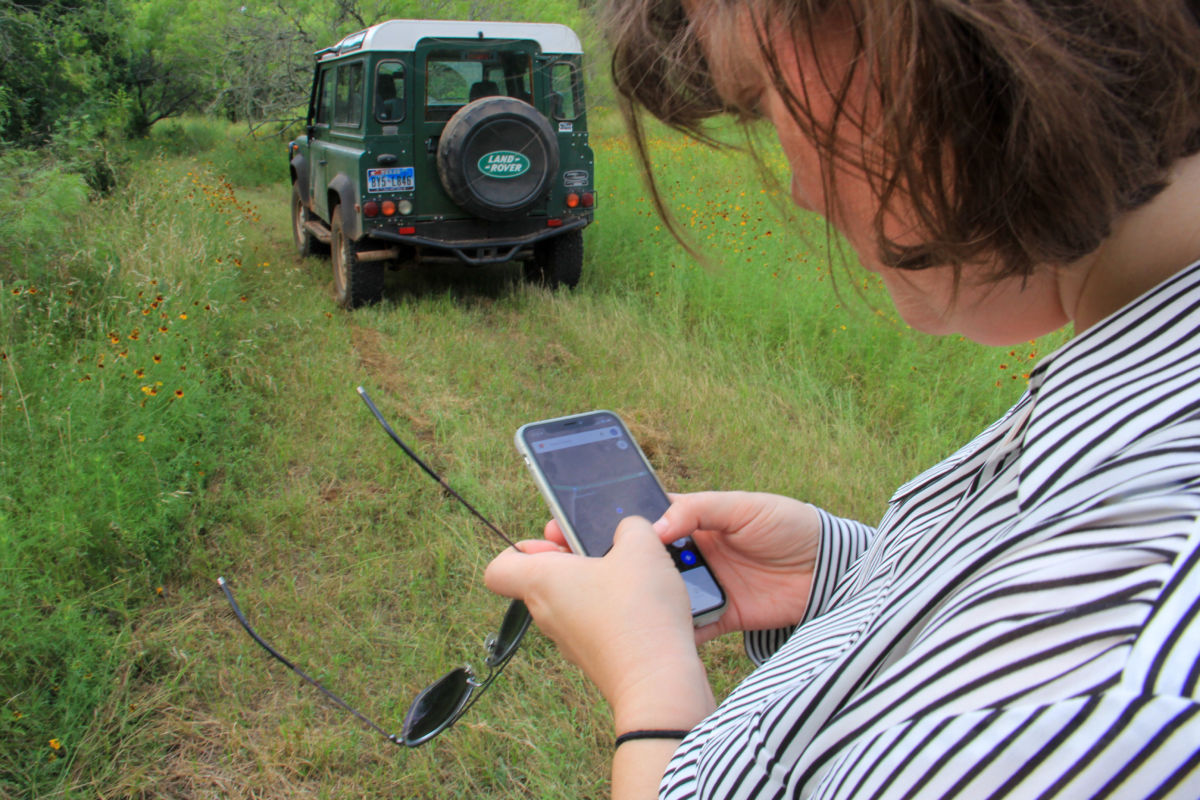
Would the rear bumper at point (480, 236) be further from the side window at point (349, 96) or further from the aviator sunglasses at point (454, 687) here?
the aviator sunglasses at point (454, 687)

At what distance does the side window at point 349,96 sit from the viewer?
5945mm

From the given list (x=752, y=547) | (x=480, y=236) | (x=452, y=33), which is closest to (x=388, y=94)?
(x=452, y=33)

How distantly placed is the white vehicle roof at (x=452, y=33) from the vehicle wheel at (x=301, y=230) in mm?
2288

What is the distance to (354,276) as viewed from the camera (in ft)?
19.2

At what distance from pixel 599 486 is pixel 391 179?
475 centimetres

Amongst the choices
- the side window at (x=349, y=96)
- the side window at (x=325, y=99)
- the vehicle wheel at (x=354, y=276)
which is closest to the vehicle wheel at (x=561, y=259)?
the vehicle wheel at (x=354, y=276)

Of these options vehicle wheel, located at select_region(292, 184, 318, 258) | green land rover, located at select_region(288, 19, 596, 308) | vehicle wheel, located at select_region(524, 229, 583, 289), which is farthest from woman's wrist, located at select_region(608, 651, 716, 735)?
vehicle wheel, located at select_region(292, 184, 318, 258)

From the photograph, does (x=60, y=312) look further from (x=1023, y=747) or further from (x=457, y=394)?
(x=1023, y=747)

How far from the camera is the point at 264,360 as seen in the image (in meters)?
4.59

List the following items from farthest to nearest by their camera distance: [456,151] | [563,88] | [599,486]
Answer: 1. [563,88]
2. [456,151]
3. [599,486]

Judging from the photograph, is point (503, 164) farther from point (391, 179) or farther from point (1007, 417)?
point (1007, 417)

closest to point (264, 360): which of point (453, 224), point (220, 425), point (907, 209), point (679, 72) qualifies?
point (220, 425)

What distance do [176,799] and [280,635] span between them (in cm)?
59

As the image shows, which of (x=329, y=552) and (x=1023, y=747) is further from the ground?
(x=1023, y=747)
